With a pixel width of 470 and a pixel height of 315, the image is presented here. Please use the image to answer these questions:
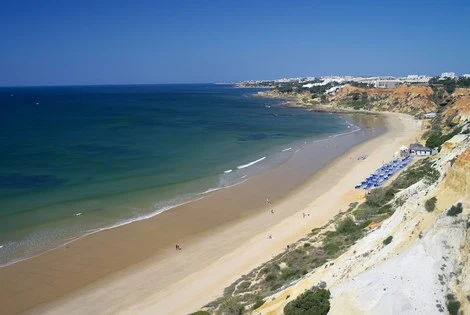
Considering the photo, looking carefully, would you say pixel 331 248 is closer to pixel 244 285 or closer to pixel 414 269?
pixel 244 285

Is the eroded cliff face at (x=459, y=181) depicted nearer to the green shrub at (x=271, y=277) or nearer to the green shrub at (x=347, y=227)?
the green shrub at (x=271, y=277)

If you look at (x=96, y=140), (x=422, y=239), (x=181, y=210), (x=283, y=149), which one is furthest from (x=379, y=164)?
(x=96, y=140)

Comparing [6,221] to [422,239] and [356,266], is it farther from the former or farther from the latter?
[422,239]

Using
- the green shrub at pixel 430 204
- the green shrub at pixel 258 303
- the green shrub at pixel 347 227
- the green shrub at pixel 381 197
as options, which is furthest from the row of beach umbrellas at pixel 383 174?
the green shrub at pixel 258 303

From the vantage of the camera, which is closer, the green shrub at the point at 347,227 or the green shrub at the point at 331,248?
the green shrub at the point at 331,248

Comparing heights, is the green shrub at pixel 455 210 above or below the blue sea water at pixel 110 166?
above

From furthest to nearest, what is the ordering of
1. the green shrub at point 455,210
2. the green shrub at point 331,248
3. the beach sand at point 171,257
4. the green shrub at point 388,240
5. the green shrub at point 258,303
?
the green shrub at point 331,248, the beach sand at point 171,257, the green shrub at point 258,303, the green shrub at point 388,240, the green shrub at point 455,210
